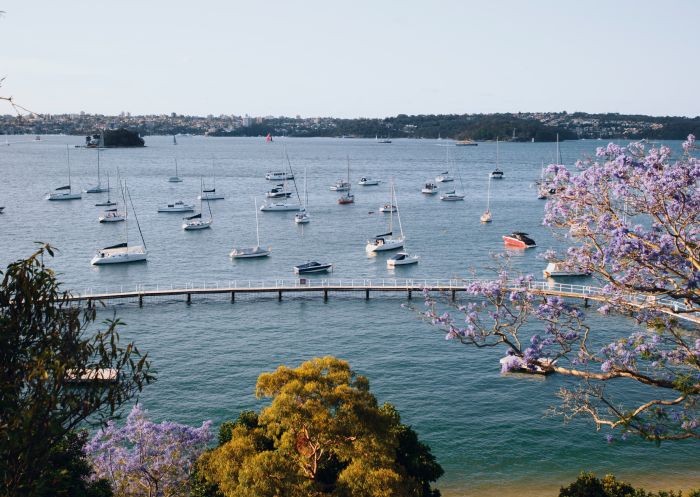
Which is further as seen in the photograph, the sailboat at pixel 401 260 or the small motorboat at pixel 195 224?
the small motorboat at pixel 195 224

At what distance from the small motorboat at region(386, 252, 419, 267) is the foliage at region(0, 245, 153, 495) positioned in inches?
2452

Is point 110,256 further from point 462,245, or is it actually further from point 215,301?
point 462,245

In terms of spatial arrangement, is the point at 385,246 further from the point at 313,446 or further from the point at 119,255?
the point at 313,446

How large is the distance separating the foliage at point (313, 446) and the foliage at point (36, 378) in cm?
723

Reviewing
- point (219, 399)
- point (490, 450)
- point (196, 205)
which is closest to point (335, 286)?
point (219, 399)

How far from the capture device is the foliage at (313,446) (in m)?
19.7

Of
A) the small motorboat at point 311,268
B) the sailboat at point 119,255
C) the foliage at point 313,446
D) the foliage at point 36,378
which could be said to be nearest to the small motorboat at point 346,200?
the sailboat at point 119,255

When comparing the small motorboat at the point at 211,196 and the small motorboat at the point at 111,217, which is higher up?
the small motorboat at the point at 211,196

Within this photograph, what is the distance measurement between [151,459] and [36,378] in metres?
14.7

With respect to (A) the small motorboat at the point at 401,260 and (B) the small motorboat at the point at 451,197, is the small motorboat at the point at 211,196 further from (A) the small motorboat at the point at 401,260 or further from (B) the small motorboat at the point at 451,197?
(A) the small motorboat at the point at 401,260

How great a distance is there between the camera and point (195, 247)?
88.4 metres

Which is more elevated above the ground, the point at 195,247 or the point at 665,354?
the point at 665,354

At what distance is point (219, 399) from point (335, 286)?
1008 inches

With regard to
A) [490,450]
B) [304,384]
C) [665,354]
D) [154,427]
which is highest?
[665,354]
